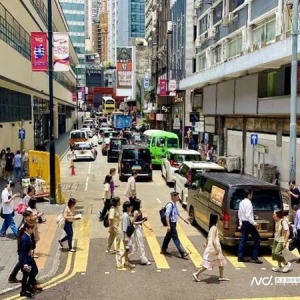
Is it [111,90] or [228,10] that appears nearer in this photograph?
[228,10]

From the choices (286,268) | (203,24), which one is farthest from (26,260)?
(203,24)

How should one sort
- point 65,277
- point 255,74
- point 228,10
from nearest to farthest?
point 65,277 → point 255,74 → point 228,10

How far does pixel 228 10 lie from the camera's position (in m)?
32.2

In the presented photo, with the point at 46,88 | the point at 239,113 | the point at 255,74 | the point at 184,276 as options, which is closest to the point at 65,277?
the point at 184,276

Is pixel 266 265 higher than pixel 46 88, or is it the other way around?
pixel 46 88

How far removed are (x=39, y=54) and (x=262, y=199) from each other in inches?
432

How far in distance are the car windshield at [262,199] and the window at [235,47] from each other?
1846 cm

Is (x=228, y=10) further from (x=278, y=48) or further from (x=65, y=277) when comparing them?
(x=65, y=277)

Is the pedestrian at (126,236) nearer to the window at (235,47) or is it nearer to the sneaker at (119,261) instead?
the sneaker at (119,261)

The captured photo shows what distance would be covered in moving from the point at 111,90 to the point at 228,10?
12725 centimetres

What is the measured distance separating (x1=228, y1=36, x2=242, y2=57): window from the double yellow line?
56.8ft

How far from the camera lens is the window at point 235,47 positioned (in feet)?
97.7

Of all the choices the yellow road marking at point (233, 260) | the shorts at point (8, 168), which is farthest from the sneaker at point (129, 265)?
the shorts at point (8, 168)

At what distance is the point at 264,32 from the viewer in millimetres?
25531
